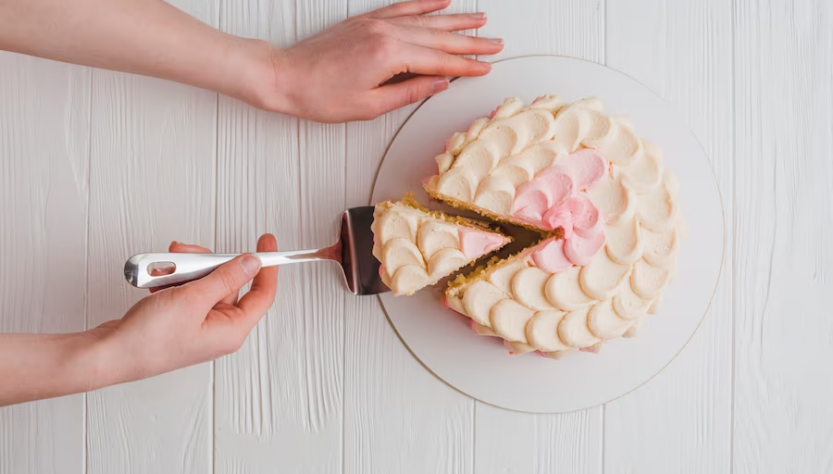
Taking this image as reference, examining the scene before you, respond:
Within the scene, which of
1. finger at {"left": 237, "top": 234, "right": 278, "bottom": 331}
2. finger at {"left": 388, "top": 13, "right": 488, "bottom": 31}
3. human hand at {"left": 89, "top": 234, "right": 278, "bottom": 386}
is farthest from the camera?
finger at {"left": 388, "top": 13, "right": 488, "bottom": 31}

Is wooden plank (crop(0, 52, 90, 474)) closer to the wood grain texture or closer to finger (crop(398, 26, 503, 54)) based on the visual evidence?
finger (crop(398, 26, 503, 54))

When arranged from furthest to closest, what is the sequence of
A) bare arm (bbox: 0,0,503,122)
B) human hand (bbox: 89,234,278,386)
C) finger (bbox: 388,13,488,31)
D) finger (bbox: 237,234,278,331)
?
finger (bbox: 388,13,488,31) → bare arm (bbox: 0,0,503,122) → finger (bbox: 237,234,278,331) → human hand (bbox: 89,234,278,386)

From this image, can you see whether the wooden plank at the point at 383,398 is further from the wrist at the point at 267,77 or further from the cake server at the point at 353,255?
the wrist at the point at 267,77

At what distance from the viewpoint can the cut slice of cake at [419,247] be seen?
126 centimetres

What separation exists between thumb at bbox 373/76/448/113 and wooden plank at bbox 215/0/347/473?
0.16m

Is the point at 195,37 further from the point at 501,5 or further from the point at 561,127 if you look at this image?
the point at 561,127

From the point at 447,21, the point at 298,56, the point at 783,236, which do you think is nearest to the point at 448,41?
the point at 447,21

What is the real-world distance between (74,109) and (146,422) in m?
0.84

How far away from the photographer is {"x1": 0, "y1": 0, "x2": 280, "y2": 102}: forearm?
4.16 feet

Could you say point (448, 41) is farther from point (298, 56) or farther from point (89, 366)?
point (89, 366)

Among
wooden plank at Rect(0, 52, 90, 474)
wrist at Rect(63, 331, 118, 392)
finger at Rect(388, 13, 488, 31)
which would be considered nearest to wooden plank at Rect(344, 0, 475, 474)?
finger at Rect(388, 13, 488, 31)

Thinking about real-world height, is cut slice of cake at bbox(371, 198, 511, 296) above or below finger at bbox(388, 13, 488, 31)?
below

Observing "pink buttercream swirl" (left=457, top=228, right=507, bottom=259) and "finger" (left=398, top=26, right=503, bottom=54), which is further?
"finger" (left=398, top=26, right=503, bottom=54)

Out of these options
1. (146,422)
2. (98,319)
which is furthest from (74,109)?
(146,422)
